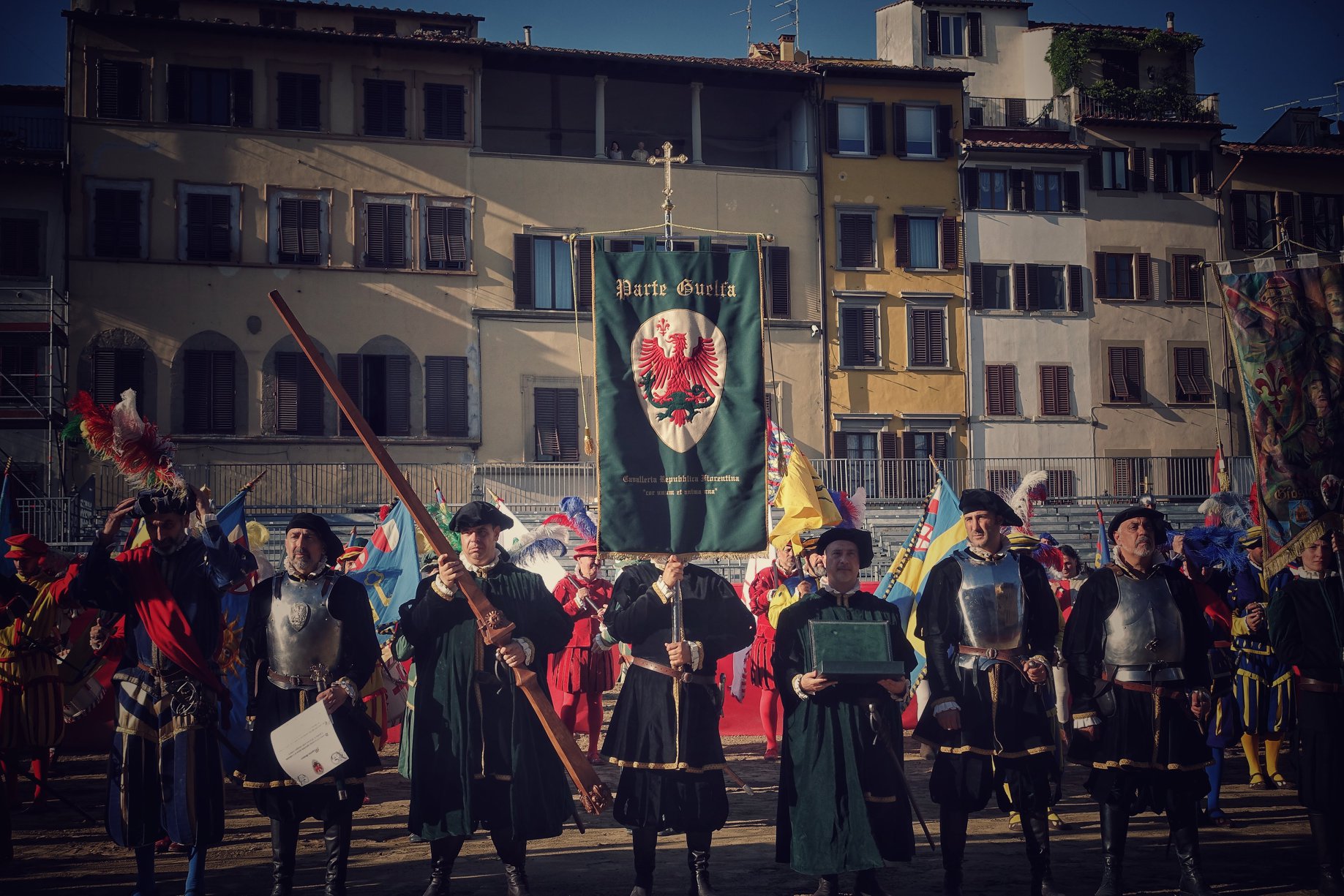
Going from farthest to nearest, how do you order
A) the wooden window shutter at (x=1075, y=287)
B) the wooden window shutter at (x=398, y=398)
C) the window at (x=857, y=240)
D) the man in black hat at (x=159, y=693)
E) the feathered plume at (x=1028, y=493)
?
the wooden window shutter at (x=1075, y=287) < the window at (x=857, y=240) < the wooden window shutter at (x=398, y=398) < the feathered plume at (x=1028, y=493) < the man in black hat at (x=159, y=693)

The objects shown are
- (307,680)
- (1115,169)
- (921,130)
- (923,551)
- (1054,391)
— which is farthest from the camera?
(1115,169)

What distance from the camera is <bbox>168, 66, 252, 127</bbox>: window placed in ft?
105

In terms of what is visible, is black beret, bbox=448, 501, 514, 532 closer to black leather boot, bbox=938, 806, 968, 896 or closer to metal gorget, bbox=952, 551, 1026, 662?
metal gorget, bbox=952, 551, 1026, 662

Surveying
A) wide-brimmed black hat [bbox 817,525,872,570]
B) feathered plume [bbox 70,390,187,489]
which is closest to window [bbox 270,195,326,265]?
feathered plume [bbox 70,390,187,489]

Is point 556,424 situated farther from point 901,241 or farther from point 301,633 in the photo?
point 301,633

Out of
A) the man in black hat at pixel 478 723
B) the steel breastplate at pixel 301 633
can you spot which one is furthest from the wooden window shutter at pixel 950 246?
the steel breastplate at pixel 301 633

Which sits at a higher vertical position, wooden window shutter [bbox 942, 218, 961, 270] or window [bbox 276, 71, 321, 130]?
window [bbox 276, 71, 321, 130]

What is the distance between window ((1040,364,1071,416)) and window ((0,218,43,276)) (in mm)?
27117

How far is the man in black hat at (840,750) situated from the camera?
7.46 m

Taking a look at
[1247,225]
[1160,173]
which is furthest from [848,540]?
[1247,225]

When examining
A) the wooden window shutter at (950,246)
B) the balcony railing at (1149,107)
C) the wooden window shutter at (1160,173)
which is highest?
the balcony railing at (1149,107)

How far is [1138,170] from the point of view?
129ft

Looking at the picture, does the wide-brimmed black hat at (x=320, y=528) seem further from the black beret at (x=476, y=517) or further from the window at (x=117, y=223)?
the window at (x=117, y=223)

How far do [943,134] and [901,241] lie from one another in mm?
3607
